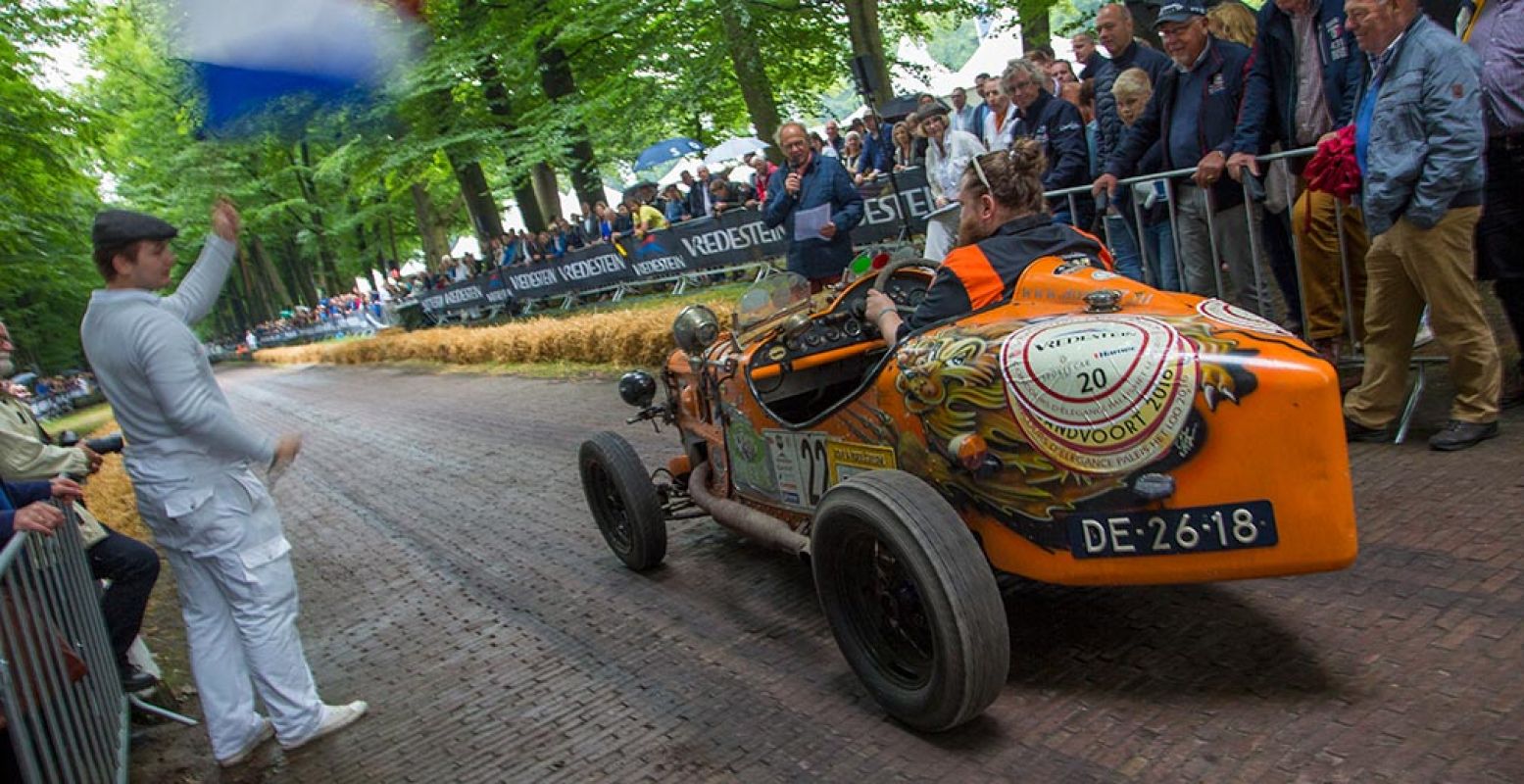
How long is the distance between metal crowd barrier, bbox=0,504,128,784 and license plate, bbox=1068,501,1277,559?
2.87 meters

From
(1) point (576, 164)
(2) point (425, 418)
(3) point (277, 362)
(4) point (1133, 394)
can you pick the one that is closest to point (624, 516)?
(4) point (1133, 394)

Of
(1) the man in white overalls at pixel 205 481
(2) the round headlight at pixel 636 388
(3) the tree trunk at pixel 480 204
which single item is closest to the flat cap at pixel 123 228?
(1) the man in white overalls at pixel 205 481

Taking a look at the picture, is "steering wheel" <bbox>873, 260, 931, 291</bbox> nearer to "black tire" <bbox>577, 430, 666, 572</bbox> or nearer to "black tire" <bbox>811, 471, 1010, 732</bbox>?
"black tire" <bbox>811, 471, 1010, 732</bbox>

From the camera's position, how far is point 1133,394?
259 cm

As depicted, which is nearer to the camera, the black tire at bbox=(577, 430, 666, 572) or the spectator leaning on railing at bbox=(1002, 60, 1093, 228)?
the black tire at bbox=(577, 430, 666, 572)

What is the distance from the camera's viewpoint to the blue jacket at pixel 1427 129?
390 centimetres

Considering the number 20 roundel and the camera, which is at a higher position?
the camera

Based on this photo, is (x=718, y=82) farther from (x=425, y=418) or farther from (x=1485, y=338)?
(x=1485, y=338)

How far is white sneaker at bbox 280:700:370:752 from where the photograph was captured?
370 centimetres

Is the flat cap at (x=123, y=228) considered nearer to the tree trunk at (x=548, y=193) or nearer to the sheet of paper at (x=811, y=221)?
the sheet of paper at (x=811, y=221)

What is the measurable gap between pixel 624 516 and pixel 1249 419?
319 centimetres

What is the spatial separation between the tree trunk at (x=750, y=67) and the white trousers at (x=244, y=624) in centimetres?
1133

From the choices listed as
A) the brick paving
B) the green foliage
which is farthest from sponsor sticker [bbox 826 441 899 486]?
the green foliage

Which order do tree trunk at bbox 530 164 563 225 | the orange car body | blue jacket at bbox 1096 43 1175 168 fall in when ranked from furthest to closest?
1. tree trunk at bbox 530 164 563 225
2. blue jacket at bbox 1096 43 1175 168
3. the orange car body
